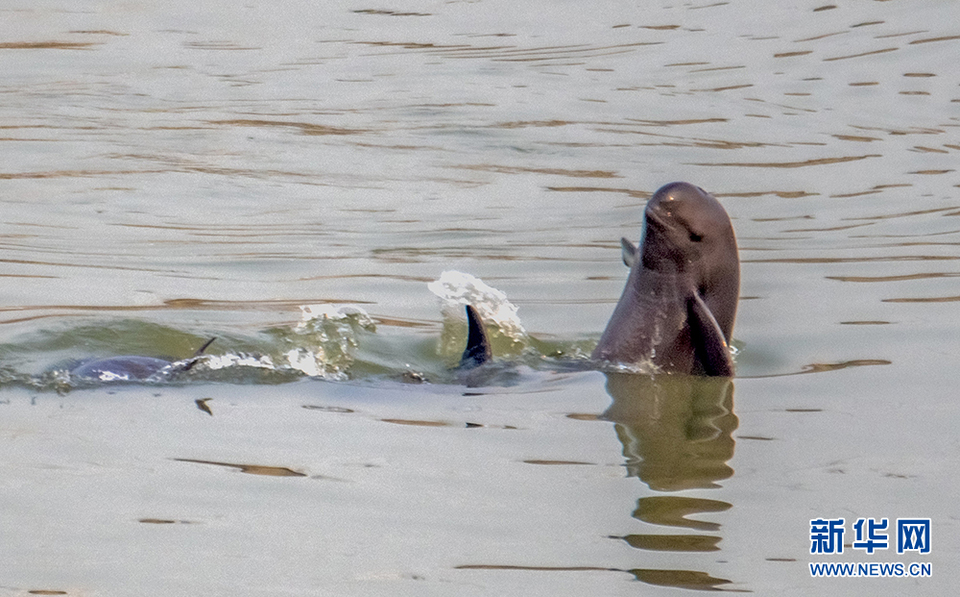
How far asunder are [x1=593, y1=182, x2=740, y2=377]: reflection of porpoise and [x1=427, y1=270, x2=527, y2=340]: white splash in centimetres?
115

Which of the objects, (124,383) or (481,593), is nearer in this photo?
(481,593)

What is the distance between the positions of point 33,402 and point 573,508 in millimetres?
2340

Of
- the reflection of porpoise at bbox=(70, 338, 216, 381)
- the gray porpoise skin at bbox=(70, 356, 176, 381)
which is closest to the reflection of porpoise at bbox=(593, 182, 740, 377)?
the reflection of porpoise at bbox=(70, 338, 216, 381)

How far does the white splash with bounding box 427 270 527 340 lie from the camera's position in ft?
23.3

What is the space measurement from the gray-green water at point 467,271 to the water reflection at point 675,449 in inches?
0.8

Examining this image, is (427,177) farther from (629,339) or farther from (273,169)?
(629,339)

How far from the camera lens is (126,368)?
5746mm

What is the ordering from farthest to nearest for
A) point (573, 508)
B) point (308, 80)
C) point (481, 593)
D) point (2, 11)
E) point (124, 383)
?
point (2, 11)
point (308, 80)
point (124, 383)
point (573, 508)
point (481, 593)

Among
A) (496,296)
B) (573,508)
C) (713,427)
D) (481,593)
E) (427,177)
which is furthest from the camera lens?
(427,177)

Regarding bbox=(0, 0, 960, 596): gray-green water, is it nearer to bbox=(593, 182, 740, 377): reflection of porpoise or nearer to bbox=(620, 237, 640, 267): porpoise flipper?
bbox=(593, 182, 740, 377): reflection of porpoise

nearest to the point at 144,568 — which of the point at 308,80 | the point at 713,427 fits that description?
the point at 713,427

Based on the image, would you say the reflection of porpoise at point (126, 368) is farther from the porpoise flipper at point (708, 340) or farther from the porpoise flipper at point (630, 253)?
the porpoise flipper at point (708, 340)

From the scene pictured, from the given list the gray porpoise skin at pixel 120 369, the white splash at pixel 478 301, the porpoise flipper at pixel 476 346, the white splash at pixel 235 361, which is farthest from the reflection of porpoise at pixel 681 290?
the gray porpoise skin at pixel 120 369

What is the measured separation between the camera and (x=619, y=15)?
19.8 meters
